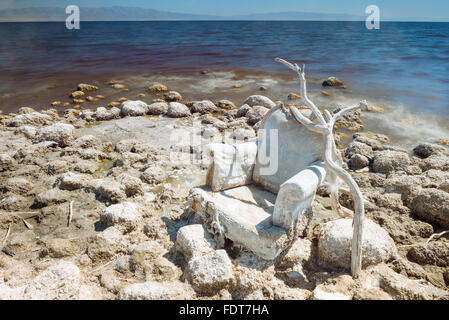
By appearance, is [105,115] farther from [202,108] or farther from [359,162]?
[359,162]

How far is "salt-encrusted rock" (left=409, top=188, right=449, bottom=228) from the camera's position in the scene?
10.3ft

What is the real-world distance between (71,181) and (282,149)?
8.98 feet

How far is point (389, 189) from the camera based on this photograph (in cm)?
374

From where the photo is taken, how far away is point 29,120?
6.04m

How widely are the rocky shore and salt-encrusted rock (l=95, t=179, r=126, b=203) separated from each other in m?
0.02

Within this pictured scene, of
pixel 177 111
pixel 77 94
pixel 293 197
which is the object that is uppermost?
pixel 77 94

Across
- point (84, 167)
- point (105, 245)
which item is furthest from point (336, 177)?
point (84, 167)

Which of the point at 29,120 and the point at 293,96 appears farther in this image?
the point at 293,96

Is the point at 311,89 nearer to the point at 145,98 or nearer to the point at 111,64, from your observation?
the point at 145,98

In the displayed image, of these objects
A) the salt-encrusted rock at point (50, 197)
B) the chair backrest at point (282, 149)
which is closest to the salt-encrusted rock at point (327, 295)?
A: the chair backrest at point (282, 149)

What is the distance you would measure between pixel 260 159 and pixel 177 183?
1.46 meters

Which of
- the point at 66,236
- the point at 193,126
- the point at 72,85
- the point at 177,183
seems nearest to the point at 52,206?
the point at 66,236

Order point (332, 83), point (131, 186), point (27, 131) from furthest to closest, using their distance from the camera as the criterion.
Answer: point (332, 83) → point (27, 131) → point (131, 186)

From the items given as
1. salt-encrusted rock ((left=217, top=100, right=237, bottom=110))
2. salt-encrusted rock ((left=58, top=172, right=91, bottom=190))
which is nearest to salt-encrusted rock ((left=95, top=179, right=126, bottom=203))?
salt-encrusted rock ((left=58, top=172, right=91, bottom=190))
